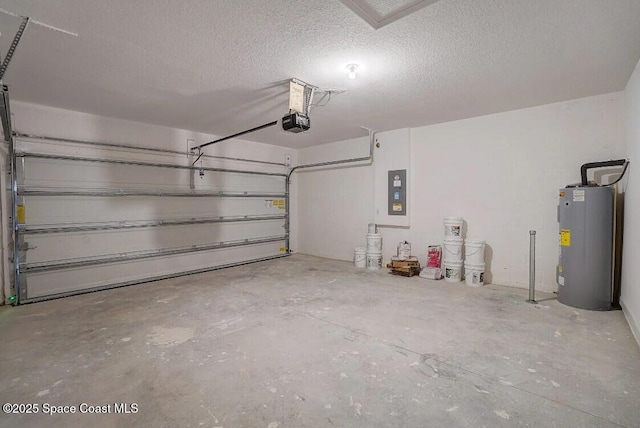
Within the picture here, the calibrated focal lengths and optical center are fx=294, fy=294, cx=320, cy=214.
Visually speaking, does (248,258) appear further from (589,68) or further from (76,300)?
(589,68)

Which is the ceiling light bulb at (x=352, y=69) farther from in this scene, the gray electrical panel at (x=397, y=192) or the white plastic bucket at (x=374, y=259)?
the white plastic bucket at (x=374, y=259)

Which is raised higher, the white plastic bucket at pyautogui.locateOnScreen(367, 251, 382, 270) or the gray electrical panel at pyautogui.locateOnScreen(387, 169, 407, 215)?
the gray electrical panel at pyautogui.locateOnScreen(387, 169, 407, 215)

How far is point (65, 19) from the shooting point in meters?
2.15

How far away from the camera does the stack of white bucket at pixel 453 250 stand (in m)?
4.55

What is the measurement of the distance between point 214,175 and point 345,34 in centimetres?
413

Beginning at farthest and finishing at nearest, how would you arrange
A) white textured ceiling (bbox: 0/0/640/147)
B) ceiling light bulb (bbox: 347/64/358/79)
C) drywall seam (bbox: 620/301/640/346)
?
ceiling light bulb (bbox: 347/64/358/79), drywall seam (bbox: 620/301/640/346), white textured ceiling (bbox: 0/0/640/147)

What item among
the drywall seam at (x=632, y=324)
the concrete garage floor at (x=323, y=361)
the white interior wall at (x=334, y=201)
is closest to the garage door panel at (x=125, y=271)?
the concrete garage floor at (x=323, y=361)

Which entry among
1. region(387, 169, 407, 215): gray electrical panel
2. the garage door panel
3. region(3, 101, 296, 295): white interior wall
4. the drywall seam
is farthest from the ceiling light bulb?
the garage door panel

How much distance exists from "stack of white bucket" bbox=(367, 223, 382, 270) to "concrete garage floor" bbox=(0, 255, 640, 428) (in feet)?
5.58

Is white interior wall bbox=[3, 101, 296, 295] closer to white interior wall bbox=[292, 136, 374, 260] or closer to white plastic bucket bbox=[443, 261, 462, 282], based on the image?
white interior wall bbox=[292, 136, 374, 260]

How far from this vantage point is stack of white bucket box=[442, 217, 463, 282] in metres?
4.55

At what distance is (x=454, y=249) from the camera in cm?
Answer: 457

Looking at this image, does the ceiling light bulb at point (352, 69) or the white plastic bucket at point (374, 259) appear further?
the white plastic bucket at point (374, 259)

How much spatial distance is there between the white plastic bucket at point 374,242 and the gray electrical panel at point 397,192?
1.73 ft
